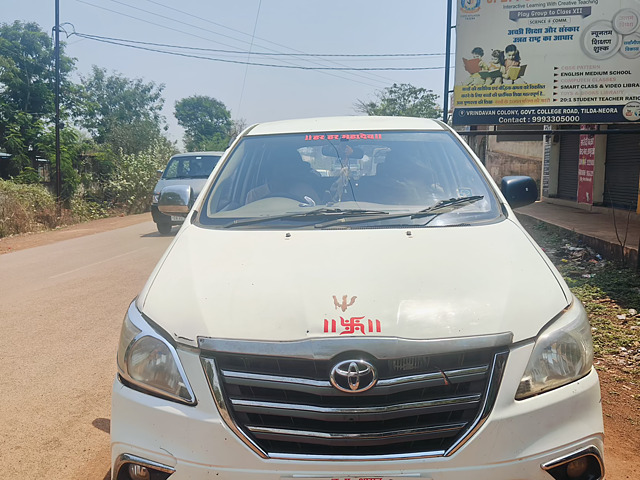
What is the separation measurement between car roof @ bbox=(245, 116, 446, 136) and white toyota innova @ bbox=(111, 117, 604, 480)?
1383mm

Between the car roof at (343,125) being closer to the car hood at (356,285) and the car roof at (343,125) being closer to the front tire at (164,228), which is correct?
the car hood at (356,285)

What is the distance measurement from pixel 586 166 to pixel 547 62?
272 inches

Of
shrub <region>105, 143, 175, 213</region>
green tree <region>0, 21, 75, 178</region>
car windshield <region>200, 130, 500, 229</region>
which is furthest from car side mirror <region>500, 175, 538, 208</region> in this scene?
green tree <region>0, 21, 75, 178</region>

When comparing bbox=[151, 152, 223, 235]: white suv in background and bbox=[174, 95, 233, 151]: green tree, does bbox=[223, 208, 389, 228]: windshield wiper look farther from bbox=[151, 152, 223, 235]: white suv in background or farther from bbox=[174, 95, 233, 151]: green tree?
bbox=[174, 95, 233, 151]: green tree

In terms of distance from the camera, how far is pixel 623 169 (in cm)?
1389

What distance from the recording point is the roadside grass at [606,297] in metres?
4.83

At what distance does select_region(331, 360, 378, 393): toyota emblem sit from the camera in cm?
199

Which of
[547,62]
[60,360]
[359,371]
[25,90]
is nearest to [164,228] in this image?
[547,62]

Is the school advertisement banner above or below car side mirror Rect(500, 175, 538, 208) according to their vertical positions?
above

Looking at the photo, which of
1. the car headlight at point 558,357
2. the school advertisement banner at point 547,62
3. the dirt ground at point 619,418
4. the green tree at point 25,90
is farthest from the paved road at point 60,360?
the green tree at point 25,90

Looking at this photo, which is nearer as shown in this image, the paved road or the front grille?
the front grille

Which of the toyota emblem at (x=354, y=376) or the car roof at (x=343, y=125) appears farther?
the car roof at (x=343, y=125)

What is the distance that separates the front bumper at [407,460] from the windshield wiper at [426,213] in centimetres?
108

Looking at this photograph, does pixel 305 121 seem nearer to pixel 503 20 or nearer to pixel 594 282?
pixel 594 282
